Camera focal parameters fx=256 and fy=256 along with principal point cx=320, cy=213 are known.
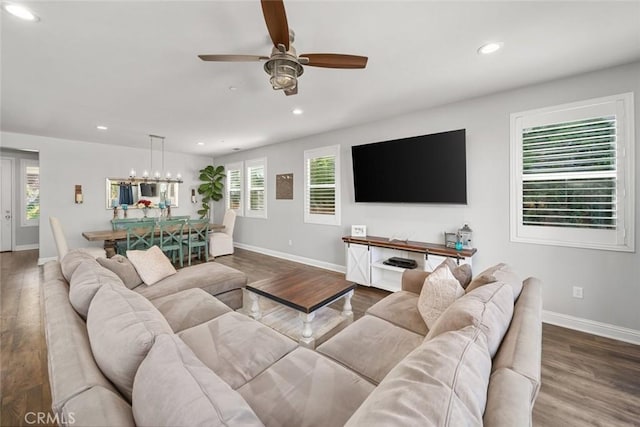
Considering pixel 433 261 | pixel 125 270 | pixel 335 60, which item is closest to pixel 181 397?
pixel 335 60

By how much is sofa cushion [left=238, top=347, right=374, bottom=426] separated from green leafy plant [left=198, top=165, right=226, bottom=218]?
21.1ft

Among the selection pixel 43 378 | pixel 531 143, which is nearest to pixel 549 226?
pixel 531 143

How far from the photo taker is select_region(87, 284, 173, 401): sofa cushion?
93 cm

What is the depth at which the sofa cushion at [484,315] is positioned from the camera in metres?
1.08

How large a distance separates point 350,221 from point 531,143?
268cm

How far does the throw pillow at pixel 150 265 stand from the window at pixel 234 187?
13.4 feet

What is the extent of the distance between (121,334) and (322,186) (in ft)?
13.7

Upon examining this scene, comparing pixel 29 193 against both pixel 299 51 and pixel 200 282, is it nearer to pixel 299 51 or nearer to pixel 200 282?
pixel 200 282

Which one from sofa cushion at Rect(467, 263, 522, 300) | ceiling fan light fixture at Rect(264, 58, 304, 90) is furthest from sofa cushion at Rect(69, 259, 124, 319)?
sofa cushion at Rect(467, 263, 522, 300)

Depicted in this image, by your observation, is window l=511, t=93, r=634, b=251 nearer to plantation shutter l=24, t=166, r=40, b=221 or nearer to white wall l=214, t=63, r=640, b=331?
white wall l=214, t=63, r=640, b=331

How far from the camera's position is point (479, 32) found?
1967 millimetres

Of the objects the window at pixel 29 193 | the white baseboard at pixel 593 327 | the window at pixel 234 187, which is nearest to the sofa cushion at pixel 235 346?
the white baseboard at pixel 593 327

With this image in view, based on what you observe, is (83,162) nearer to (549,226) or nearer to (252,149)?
(252,149)

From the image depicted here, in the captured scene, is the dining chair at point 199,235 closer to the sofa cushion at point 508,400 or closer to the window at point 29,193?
the window at point 29,193
